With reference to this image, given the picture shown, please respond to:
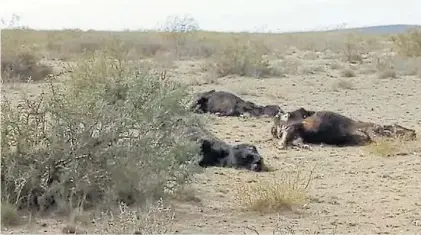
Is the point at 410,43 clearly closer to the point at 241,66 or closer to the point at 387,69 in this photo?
the point at 387,69

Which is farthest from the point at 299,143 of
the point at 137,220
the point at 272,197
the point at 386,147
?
the point at 137,220

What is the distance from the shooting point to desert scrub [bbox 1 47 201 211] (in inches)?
287

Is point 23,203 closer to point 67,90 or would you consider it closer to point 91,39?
point 67,90

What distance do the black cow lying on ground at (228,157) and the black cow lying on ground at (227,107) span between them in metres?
4.67

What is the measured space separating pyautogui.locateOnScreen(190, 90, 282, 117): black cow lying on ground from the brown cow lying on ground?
2689 mm

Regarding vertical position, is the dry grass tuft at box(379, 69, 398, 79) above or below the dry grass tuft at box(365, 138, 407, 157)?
above

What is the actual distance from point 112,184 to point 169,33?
33.2 metres

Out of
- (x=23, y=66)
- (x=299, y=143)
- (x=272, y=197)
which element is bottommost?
(x=23, y=66)

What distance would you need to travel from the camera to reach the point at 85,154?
Answer: 7.44 meters

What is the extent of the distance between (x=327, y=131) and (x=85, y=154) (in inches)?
208

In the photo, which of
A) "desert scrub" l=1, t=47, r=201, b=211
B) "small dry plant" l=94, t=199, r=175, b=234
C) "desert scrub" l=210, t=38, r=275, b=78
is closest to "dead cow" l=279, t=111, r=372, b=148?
"desert scrub" l=1, t=47, r=201, b=211

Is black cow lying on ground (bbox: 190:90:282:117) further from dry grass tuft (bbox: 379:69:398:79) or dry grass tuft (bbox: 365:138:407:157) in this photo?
dry grass tuft (bbox: 379:69:398:79)

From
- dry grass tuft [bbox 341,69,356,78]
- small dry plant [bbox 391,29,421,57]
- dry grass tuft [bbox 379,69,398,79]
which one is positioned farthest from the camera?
small dry plant [bbox 391,29,421,57]

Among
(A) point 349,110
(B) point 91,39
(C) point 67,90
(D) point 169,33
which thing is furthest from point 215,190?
(D) point 169,33
